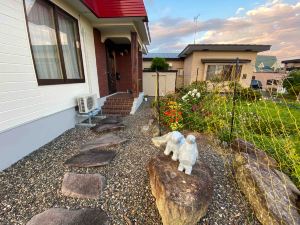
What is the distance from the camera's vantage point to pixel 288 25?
5.45 metres

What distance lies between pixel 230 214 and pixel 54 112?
11.2 feet

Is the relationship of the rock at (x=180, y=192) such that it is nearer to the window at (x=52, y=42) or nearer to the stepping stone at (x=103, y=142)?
the stepping stone at (x=103, y=142)

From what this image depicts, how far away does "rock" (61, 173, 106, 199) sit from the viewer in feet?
5.31

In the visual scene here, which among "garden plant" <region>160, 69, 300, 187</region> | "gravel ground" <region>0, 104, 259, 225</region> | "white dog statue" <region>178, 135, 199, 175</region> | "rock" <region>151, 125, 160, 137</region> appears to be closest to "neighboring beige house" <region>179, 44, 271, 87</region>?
"garden plant" <region>160, 69, 300, 187</region>

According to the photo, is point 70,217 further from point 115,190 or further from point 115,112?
point 115,112

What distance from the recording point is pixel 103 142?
2.80m

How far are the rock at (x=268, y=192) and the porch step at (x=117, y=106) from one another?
3.75 meters

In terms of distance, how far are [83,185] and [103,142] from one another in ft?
3.67

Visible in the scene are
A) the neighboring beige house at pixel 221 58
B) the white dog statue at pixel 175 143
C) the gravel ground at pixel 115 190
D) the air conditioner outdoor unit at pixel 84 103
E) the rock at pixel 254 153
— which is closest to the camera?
the gravel ground at pixel 115 190

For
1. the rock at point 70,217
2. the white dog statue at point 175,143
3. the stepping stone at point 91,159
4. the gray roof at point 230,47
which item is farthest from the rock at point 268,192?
the gray roof at point 230,47

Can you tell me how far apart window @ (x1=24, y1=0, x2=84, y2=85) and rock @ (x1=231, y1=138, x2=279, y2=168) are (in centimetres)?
369

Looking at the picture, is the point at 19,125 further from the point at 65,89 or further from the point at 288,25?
the point at 288,25

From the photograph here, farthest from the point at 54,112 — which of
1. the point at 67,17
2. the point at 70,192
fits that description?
the point at 67,17

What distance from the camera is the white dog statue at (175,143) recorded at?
1.59m
